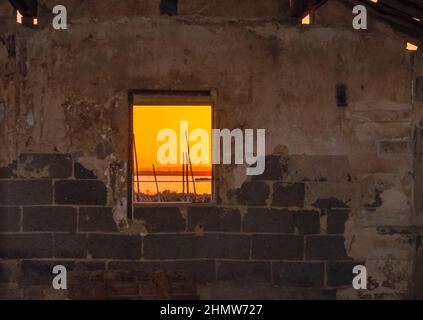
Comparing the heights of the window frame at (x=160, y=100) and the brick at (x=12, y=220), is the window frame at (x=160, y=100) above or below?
above

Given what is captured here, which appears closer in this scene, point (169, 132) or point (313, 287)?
point (313, 287)

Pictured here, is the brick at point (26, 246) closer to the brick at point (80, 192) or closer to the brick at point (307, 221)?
the brick at point (80, 192)

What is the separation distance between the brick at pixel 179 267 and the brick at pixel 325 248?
934 millimetres

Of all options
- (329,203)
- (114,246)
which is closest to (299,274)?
(329,203)

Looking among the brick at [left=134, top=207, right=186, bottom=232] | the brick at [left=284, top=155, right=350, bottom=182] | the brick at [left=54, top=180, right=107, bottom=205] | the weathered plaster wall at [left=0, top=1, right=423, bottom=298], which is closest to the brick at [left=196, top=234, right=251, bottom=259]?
the brick at [left=134, top=207, right=186, bottom=232]

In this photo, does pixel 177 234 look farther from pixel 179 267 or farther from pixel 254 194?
pixel 254 194

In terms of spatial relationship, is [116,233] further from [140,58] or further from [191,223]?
[140,58]

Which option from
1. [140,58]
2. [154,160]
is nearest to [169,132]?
[154,160]

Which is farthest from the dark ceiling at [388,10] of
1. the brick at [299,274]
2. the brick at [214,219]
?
the brick at [299,274]

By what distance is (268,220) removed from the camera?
4980 mm

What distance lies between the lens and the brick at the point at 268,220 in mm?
4973

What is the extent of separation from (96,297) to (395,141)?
10.5 ft

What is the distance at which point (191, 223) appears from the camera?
4.96 metres

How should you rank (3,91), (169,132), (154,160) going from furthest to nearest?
(169,132)
(154,160)
(3,91)
